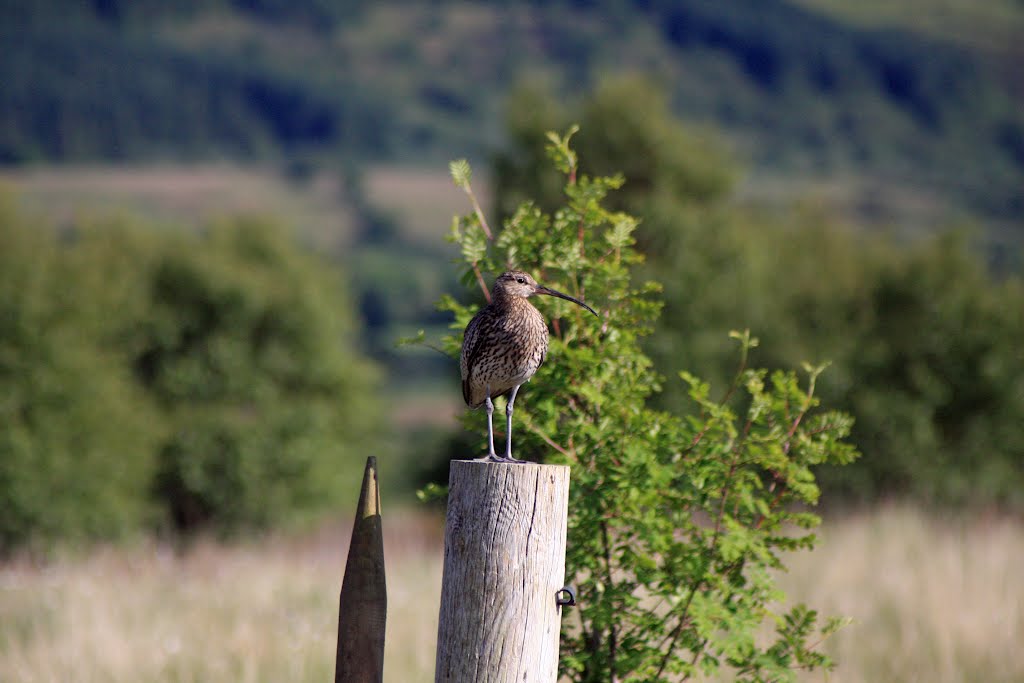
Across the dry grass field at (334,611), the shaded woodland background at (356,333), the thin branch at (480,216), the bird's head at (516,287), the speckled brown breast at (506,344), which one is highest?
the shaded woodland background at (356,333)

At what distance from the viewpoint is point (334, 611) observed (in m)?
8.45

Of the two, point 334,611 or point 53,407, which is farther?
point 53,407

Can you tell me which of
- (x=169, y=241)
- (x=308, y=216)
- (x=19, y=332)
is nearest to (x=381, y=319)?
(x=308, y=216)

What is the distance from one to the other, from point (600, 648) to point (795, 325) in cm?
1350

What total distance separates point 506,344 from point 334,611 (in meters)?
5.29

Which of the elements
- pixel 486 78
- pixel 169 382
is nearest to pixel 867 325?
pixel 169 382

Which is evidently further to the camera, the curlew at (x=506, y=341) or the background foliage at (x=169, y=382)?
the background foliage at (x=169, y=382)

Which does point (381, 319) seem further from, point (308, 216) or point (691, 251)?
point (691, 251)

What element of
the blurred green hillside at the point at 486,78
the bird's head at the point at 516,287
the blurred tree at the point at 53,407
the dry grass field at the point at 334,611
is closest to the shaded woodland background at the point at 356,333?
the blurred tree at the point at 53,407

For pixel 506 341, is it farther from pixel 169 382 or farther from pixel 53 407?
pixel 169 382

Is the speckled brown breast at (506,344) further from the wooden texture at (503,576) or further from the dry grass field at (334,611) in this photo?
the dry grass field at (334,611)

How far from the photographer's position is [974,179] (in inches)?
4343

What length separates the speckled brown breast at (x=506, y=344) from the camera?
3.93 meters

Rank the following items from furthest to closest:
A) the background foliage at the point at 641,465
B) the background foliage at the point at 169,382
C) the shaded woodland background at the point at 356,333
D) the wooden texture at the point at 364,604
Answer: the shaded woodland background at the point at 356,333 → the background foliage at the point at 169,382 → the background foliage at the point at 641,465 → the wooden texture at the point at 364,604
